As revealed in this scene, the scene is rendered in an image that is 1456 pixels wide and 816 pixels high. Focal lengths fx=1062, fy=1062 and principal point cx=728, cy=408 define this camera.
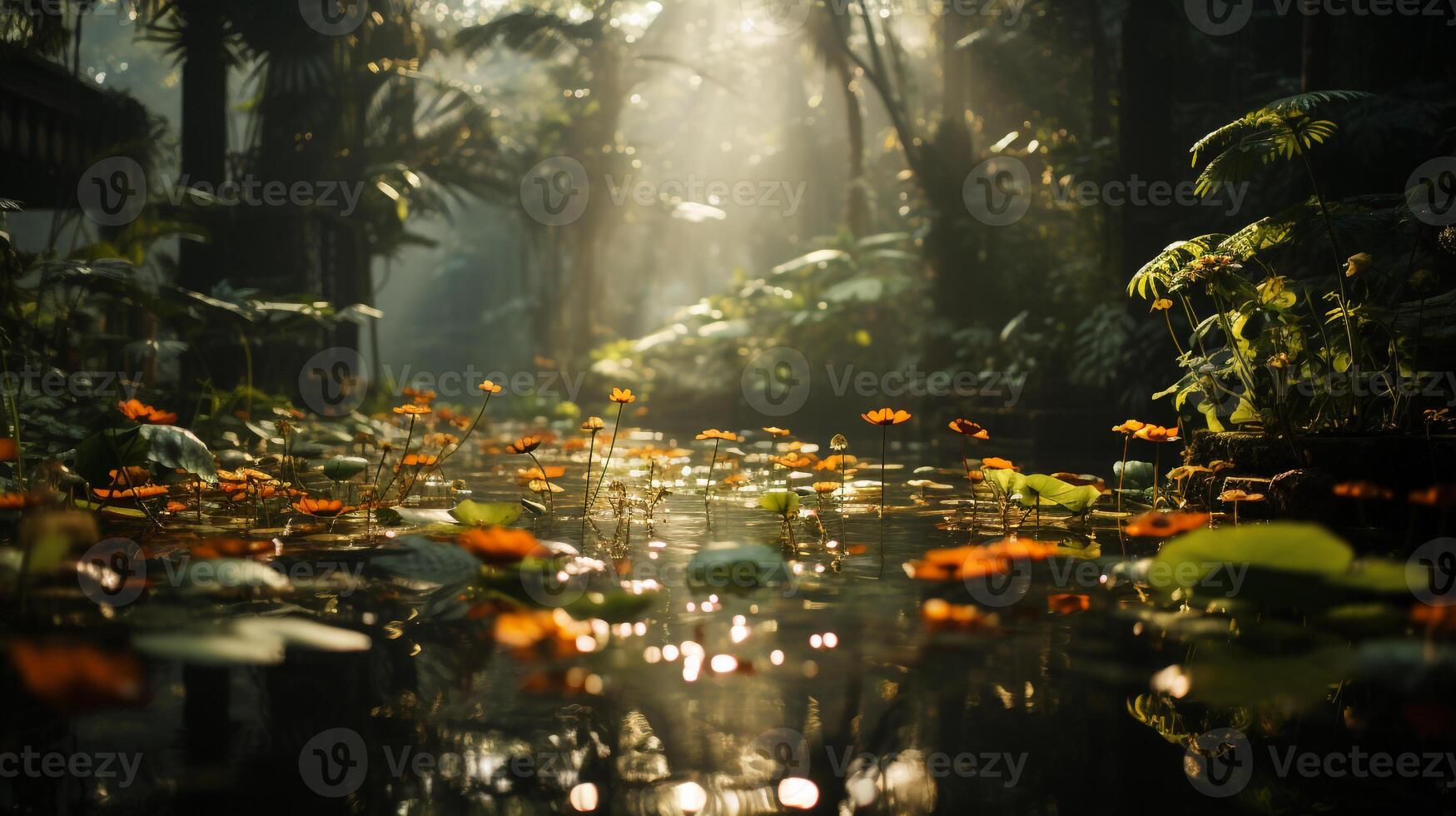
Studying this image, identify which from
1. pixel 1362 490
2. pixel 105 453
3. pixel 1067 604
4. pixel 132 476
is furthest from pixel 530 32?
pixel 1067 604

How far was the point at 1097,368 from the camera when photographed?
9664mm

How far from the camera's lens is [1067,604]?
2830 millimetres

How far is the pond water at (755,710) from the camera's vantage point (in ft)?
5.34

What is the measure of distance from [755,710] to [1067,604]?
119cm

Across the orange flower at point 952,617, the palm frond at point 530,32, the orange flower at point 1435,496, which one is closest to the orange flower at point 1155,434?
the orange flower at point 1435,496

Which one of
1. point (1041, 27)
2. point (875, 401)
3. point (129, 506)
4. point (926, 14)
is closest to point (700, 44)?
point (926, 14)

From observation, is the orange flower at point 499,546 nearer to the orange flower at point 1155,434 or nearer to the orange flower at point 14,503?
the orange flower at point 14,503

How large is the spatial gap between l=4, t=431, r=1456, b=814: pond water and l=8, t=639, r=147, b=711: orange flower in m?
0.05

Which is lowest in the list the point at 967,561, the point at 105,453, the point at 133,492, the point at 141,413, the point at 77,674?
the point at 77,674

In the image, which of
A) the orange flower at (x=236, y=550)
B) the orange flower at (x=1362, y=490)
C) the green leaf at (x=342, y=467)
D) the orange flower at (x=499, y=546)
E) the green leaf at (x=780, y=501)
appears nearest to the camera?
the orange flower at (x=499, y=546)

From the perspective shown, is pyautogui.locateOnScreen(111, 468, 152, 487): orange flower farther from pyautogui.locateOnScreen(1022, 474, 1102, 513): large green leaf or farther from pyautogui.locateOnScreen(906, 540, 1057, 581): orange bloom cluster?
pyautogui.locateOnScreen(1022, 474, 1102, 513): large green leaf

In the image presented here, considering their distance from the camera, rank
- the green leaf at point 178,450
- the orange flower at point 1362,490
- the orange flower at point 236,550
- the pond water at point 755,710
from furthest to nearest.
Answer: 1. the green leaf at point 178,450
2. the orange flower at point 1362,490
3. the orange flower at point 236,550
4. the pond water at point 755,710

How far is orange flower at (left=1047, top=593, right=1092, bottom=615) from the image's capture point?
2764mm

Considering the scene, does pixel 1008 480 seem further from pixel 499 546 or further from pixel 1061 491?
pixel 499 546
